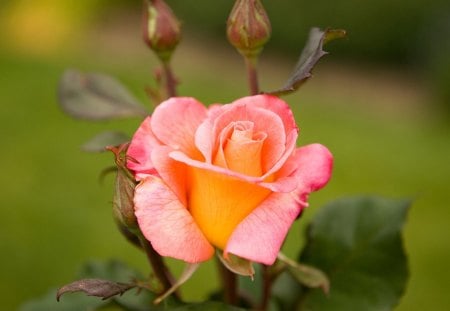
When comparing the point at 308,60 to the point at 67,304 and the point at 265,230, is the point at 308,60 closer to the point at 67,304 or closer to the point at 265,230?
the point at 265,230

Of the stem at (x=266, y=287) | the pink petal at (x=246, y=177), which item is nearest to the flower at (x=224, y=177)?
the pink petal at (x=246, y=177)

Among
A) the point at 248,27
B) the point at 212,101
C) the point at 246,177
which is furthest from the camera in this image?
the point at 212,101

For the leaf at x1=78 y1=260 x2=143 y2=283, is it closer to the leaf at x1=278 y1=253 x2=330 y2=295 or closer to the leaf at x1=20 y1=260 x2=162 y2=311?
the leaf at x1=20 y1=260 x2=162 y2=311

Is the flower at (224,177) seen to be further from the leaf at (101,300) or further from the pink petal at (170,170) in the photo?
the leaf at (101,300)

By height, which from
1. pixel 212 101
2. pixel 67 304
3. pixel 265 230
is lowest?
pixel 212 101

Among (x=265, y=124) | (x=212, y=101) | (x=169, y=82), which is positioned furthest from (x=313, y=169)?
(x=212, y=101)

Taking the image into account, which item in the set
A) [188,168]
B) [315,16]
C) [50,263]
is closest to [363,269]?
[188,168]

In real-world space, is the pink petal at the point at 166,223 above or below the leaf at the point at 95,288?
above
